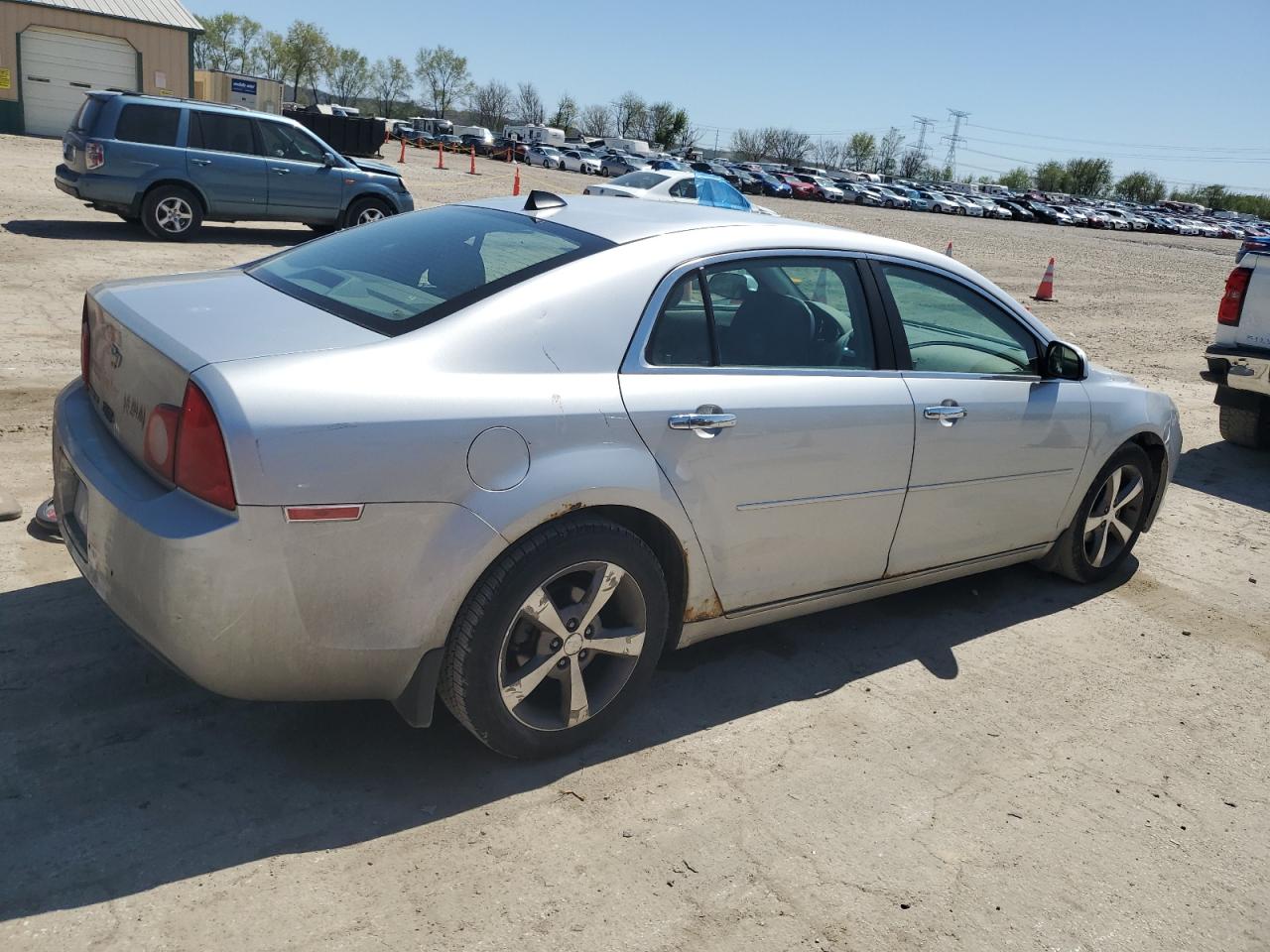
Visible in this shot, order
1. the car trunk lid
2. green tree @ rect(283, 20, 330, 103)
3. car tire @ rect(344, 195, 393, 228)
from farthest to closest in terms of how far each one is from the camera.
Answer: green tree @ rect(283, 20, 330, 103) → car tire @ rect(344, 195, 393, 228) → the car trunk lid

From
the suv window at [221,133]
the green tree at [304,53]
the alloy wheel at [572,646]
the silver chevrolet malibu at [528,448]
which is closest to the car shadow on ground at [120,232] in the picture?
the suv window at [221,133]

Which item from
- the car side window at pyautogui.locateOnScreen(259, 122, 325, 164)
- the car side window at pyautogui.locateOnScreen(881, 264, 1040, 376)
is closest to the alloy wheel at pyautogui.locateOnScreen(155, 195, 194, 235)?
the car side window at pyautogui.locateOnScreen(259, 122, 325, 164)

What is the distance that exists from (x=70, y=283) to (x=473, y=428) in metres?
8.60

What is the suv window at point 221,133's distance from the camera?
13570 millimetres

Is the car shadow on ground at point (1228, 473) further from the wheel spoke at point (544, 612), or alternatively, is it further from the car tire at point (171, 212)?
the car tire at point (171, 212)

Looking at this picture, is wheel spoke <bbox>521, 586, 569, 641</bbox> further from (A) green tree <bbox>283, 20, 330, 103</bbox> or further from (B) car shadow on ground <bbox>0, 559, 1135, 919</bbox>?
(A) green tree <bbox>283, 20, 330, 103</bbox>

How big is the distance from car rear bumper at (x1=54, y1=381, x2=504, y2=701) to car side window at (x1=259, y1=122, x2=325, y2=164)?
41.3 feet

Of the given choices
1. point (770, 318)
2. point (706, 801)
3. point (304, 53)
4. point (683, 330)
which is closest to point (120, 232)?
point (770, 318)

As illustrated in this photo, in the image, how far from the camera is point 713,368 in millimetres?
3447

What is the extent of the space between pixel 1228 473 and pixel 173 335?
7.31m

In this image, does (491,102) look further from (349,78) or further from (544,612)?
(544,612)

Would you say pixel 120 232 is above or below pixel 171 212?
below

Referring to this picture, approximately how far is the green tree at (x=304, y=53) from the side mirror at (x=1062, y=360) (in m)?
110

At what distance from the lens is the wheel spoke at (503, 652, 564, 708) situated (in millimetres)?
3076
